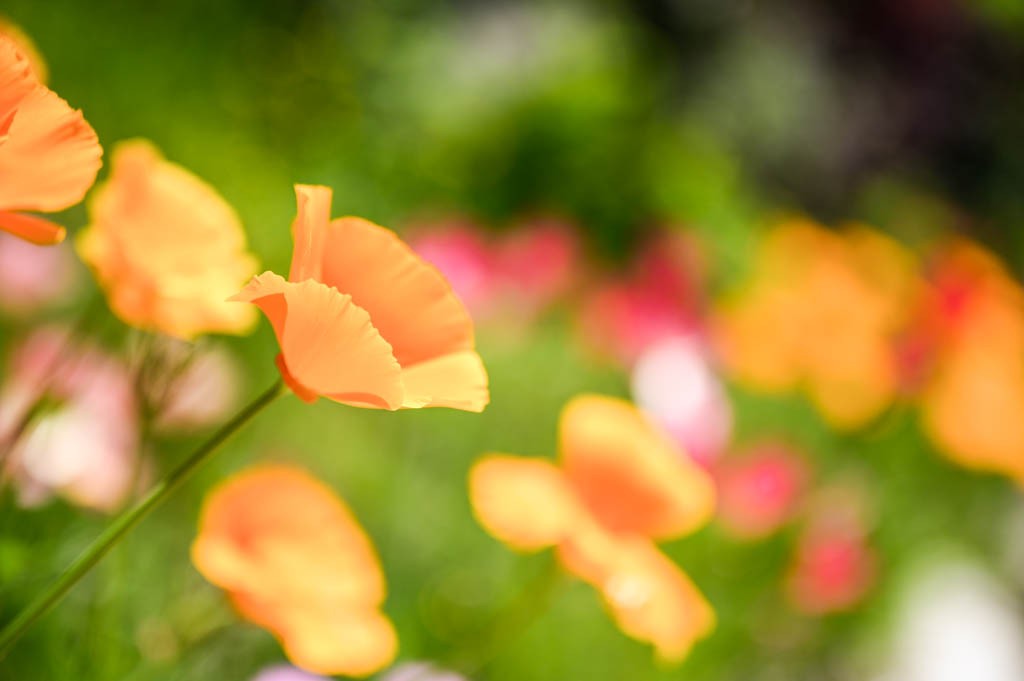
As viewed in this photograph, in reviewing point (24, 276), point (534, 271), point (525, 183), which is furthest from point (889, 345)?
point (24, 276)

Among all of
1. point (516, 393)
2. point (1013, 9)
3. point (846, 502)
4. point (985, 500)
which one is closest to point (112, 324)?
point (516, 393)

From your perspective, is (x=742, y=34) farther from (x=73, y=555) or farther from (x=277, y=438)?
(x=73, y=555)

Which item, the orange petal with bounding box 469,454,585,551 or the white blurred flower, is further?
the white blurred flower

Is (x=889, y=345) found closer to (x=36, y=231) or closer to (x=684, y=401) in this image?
(x=684, y=401)

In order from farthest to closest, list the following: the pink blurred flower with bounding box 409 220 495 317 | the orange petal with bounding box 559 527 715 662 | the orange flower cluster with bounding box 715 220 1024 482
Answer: the pink blurred flower with bounding box 409 220 495 317 < the orange flower cluster with bounding box 715 220 1024 482 < the orange petal with bounding box 559 527 715 662

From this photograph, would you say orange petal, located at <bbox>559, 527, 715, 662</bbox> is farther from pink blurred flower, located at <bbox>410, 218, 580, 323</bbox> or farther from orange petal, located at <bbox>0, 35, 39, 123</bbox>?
pink blurred flower, located at <bbox>410, 218, 580, 323</bbox>

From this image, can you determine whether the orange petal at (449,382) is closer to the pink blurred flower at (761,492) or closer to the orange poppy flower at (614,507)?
the orange poppy flower at (614,507)

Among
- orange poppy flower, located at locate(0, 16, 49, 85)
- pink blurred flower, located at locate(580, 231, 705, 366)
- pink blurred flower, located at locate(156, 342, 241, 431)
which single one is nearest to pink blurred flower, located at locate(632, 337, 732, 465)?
pink blurred flower, located at locate(580, 231, 705, 366)
